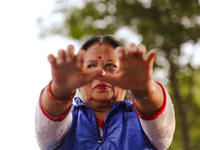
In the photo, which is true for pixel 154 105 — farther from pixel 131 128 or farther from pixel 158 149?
pixel 158 149

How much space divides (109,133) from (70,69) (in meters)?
0.70

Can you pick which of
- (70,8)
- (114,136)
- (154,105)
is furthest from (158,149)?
(70,8)

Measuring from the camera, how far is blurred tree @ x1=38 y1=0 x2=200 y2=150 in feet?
22.0

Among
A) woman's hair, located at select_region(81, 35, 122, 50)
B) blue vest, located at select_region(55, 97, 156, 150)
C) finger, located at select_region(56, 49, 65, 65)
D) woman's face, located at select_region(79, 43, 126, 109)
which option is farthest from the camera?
woman's hair, located at select_region(81, 35, 122, 50)

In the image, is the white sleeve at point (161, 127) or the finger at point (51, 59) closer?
the finger at point (51, 59)

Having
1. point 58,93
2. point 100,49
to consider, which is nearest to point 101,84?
point 100,49

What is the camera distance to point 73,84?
125 centimetres

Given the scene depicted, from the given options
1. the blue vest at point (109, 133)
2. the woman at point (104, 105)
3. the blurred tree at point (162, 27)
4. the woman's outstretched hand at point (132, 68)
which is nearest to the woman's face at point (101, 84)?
the woman at point (104, 105)

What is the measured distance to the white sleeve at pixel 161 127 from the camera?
4.70 feet

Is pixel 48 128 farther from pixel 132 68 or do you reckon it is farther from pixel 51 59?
pixel 132 68

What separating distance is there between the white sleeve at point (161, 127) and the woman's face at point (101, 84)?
423 mm

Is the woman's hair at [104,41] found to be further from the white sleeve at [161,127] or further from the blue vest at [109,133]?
the white sleeve at [161,127]

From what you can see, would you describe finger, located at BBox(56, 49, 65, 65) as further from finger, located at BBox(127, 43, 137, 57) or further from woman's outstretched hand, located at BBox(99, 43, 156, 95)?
finger, located at BBox(127, 43, 137, 57)

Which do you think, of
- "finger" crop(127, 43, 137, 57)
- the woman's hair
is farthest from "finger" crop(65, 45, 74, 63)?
the woman's hair
